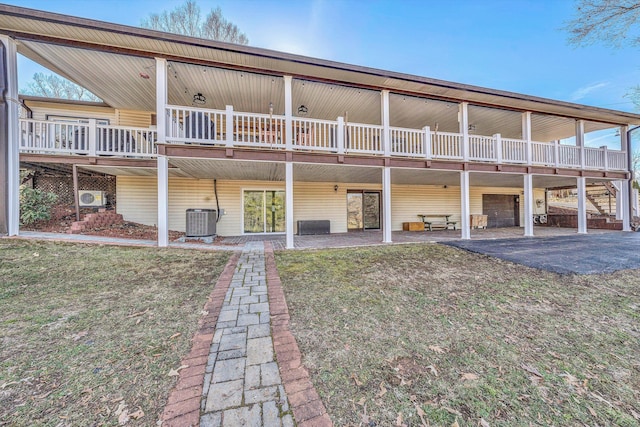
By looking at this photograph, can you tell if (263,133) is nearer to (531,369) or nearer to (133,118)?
(133,118)

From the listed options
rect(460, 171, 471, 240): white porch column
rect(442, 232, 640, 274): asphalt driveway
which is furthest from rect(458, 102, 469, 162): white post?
rect(442, 232, 640, 274): asphalt driveway

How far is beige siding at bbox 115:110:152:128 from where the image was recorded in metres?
9.14

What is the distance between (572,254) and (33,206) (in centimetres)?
1410

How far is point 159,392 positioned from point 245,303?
1496 millimetres

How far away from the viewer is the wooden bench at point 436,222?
39.1ft

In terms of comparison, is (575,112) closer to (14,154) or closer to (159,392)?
(159,392)

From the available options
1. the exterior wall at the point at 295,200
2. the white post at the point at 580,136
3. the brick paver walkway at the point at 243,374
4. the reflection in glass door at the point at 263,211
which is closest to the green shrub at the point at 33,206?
the exterior wall at the point at 295,200

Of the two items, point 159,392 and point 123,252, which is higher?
point 123,252

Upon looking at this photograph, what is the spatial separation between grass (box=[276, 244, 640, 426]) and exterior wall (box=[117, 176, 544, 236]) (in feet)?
20.4

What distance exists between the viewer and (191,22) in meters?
14.7

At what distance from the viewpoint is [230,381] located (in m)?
1.83

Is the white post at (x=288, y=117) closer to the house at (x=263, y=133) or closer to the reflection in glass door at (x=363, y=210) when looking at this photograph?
the house at (x=263, y=133)

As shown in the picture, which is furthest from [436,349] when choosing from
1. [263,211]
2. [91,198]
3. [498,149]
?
[91,198]

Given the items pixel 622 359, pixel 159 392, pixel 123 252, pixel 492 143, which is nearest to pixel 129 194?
pixel 123 252
